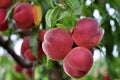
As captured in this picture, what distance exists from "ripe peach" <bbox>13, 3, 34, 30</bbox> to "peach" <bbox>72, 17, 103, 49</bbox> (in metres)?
0.30

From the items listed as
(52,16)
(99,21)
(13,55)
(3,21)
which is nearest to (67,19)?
(52,16)

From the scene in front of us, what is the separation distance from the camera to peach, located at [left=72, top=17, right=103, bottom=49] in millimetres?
926

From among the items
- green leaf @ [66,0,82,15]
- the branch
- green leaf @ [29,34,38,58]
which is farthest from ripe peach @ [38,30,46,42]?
the branch

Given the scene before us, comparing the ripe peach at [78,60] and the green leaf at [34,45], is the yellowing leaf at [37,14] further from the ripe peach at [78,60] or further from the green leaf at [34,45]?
the ripe peach at [78,60]

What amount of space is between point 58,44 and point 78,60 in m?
0.07

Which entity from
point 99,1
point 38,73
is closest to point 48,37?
point 99,1

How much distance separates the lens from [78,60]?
909 mm

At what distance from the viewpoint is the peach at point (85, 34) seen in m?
0.93

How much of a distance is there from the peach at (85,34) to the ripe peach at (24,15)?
0.30m

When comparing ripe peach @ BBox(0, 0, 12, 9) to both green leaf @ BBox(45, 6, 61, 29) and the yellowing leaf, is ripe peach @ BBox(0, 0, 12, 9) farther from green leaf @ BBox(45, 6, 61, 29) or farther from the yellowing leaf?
green leaf @ BBox(45, 6, 61, 29)

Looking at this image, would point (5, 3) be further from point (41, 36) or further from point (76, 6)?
point (76, 6)

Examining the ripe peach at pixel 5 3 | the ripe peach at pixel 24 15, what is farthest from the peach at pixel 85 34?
the ripe peach at pixel 5 3

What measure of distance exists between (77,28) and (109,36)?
1.88 ft

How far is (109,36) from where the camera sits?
149cm
